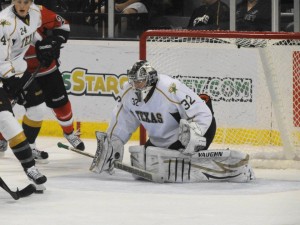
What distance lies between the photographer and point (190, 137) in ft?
22.6

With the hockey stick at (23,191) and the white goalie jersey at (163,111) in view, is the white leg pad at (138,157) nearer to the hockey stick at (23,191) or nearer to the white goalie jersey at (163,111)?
the white goalie jersey at (163,111)

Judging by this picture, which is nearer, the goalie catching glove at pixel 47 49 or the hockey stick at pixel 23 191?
the hockey stick at pixel 23 191

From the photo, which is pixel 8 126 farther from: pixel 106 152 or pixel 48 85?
pixel 48 85

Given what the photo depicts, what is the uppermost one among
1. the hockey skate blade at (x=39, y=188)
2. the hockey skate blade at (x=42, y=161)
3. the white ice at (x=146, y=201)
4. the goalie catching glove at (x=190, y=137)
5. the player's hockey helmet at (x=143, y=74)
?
the player's hockey helmet at (x=143, y=74)

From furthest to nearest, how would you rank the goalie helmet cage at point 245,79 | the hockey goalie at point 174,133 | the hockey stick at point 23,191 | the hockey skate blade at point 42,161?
1. the hockey skate blade at point 42,161
2. the goalie helmet cage at point 245,79
3. the hockey goalie at point 174,133
4. the hockey stick at point 23,191

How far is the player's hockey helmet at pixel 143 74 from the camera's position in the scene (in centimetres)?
699

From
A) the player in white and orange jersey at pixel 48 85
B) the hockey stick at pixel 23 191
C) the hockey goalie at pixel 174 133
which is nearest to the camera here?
the hockey stick at pixel 23 191

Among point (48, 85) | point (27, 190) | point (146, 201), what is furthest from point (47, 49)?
point (146, 201)

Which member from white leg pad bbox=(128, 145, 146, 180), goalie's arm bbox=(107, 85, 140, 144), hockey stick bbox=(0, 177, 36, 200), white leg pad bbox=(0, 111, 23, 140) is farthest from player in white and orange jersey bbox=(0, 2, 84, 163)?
hockey stick bbox=(0, 177, 36, 200)

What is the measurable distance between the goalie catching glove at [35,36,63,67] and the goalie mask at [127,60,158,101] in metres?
0.96

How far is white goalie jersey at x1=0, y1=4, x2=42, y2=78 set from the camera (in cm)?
714

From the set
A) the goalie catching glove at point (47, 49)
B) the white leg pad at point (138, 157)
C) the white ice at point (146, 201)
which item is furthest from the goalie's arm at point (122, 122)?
the goalie catching glove at point (47, 49)

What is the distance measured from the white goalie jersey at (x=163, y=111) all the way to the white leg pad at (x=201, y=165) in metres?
0.12

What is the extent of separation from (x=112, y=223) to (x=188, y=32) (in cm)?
231
